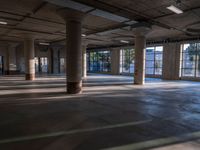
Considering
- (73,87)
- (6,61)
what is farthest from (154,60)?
(6,61)

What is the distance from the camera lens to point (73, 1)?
6.92 m

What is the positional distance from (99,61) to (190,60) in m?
13.2

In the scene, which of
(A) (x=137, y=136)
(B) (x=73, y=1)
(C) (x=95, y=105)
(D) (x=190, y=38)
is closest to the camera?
(A) (x=137, y=136)

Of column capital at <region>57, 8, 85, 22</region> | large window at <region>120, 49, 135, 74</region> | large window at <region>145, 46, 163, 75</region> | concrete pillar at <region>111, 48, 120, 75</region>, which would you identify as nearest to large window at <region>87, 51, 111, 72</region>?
concrete pillar at <region>111, 48, 120, 75</region>

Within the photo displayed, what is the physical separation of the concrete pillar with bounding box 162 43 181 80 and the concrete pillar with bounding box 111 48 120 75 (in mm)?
6863

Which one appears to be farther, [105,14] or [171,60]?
[171,60]

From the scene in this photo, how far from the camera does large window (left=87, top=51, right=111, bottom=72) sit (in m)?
24.9

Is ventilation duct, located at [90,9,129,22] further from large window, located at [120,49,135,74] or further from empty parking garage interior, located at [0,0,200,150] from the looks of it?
→ large window, located at [120,49,135,74]

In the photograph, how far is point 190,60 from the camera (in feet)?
53.9

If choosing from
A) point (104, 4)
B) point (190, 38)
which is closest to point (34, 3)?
point (104, 4)

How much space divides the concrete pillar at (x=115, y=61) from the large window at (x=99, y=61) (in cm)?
107

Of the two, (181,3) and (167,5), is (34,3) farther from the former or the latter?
(181,3)

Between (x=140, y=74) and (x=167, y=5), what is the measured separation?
5.71 meters

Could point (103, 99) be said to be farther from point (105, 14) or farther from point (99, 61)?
Result: point (99, 61)
